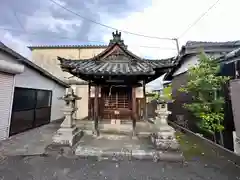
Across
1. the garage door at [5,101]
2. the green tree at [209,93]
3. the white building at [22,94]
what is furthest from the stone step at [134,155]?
the white building at [22,94]

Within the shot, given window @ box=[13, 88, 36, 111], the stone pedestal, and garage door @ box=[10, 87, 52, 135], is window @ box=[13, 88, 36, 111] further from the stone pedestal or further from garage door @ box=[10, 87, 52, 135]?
the stone pedestal

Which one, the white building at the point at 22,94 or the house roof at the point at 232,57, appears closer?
the house roof at the point at 232,57

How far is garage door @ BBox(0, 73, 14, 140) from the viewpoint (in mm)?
5493

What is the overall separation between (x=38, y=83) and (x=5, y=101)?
2.48 m

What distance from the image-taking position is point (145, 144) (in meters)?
4.86

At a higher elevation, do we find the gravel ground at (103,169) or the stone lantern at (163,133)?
the stone lantern at (163,133)

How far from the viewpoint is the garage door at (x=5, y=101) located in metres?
5.49

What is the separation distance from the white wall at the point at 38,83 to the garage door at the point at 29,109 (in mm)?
286

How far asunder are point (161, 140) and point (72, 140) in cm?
305

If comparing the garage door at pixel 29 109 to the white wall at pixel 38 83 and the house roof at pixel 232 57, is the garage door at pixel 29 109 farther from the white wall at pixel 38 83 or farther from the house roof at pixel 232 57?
the house roof at pixel 232 57

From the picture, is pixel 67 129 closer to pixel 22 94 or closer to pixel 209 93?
pixel 22 94


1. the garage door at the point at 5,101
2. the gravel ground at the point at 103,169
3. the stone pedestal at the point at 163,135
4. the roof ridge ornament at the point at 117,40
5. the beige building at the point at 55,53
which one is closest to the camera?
the gravel ground at the point at 103,169

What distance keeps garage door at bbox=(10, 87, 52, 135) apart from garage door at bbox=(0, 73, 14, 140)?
1.18ft

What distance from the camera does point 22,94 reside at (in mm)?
6750
